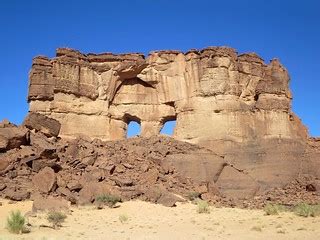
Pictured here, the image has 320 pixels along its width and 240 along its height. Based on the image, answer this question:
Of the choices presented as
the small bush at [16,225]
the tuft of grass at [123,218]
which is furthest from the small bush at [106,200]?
the small bush at [16,225]

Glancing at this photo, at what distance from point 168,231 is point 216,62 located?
20725 millimetres

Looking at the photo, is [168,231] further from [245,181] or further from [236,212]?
[245,181]

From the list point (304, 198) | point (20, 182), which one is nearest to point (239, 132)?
point (304, 198)

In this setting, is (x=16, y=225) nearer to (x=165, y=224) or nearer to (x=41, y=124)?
(x=165, y=224)

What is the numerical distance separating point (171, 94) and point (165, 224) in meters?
20.3

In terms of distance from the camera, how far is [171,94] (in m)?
36.5

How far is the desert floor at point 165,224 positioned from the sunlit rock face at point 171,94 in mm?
12646

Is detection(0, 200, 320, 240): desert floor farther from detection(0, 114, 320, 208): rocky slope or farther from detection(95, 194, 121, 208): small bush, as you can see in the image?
detection(0, 114, 320, 208): rocky slope

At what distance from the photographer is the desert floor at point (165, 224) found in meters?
14.4

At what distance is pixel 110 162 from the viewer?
2408 centimetres

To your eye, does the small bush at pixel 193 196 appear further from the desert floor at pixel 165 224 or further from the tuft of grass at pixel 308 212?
the tuft of grass at pixel 308 212

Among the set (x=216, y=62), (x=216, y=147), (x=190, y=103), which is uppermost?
(x=216, y=62)

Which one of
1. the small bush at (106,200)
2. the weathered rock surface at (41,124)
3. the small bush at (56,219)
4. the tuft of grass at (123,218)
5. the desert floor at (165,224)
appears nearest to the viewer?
the desert floor at (165,224)

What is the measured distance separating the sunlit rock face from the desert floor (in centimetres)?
1265
